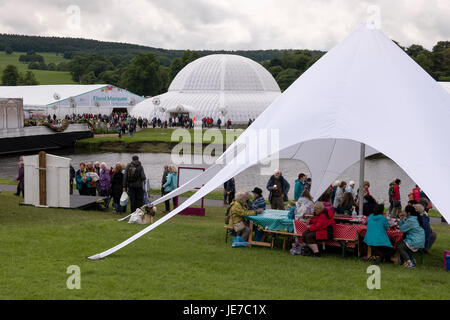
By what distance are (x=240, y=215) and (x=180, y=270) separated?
254cm

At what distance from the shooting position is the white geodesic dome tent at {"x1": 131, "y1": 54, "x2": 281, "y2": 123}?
212 ft

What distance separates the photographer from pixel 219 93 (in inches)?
2719

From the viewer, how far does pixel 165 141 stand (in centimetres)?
4431

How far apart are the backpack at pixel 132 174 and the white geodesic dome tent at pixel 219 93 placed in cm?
4880

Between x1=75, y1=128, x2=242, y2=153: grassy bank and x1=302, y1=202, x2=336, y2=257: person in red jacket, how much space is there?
102 feet

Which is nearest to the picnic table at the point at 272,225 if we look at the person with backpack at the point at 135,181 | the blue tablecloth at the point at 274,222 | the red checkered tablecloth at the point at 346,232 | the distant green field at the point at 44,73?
the blue tablecloth at the point at 274,222

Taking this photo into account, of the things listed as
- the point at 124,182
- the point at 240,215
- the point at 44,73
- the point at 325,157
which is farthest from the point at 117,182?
the point at 44,73

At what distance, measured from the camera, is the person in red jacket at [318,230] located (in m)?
9.77

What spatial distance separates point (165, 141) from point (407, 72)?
34.7 m

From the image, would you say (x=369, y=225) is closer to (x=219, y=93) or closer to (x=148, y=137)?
(x=148, y=137)

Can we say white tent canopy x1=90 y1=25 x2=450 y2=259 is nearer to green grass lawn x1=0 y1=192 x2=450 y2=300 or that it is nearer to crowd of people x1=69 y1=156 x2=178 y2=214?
green grass lawn x1=0 y1=192 x2=450 y2=300

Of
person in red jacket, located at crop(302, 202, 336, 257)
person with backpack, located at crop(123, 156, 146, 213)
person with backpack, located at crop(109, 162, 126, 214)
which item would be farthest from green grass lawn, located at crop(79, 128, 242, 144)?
person in red jacket, located at crop(302, 202, 336, 257)

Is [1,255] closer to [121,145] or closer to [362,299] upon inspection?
[362,299]

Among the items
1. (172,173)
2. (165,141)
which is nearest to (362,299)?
(172,173)
